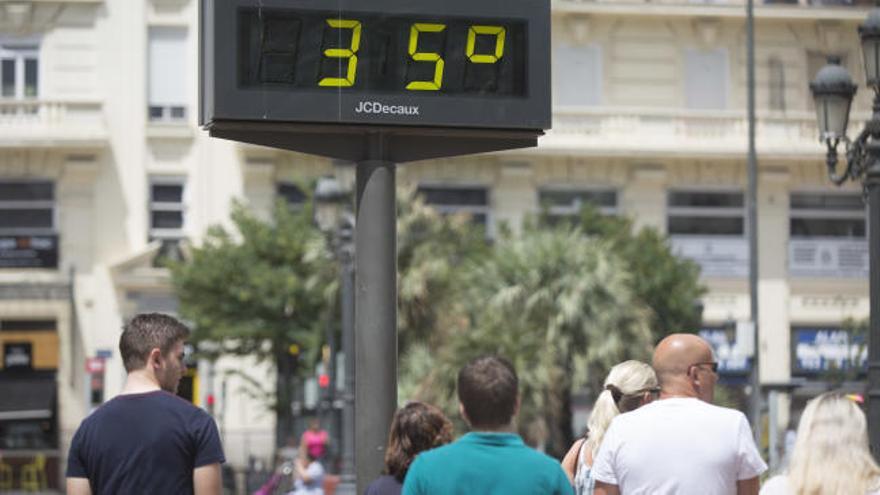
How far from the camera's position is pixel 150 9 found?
1666 inches

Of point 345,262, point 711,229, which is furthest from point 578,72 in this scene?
point 345,262

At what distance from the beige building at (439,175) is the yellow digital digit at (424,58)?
31.1m

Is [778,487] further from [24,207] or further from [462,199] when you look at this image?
→ [462,199]

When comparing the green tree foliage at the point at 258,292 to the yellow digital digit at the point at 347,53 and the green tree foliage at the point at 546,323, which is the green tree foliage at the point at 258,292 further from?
the yellow digital digit at the point at 347,53

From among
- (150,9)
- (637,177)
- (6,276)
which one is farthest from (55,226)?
(637,177)

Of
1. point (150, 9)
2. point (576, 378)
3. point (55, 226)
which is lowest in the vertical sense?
point (576, 378)

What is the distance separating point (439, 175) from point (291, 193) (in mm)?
3514

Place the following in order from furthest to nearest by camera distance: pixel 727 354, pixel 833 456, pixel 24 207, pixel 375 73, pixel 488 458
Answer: pixel 24 207 → pixel 727 354 → pixel 375 73 → pixel 833 456 → pixel 488 458

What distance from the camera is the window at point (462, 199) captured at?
42938mm

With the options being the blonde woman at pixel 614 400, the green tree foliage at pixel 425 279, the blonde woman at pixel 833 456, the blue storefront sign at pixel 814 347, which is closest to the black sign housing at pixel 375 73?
Answer: the blonde woman at pixel 614 400

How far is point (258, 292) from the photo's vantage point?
125 ft

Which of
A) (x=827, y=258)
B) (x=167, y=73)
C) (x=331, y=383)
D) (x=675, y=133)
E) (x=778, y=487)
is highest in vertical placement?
(x=167, y=73)

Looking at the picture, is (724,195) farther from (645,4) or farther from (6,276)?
(6,276)

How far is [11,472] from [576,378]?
14.6m
